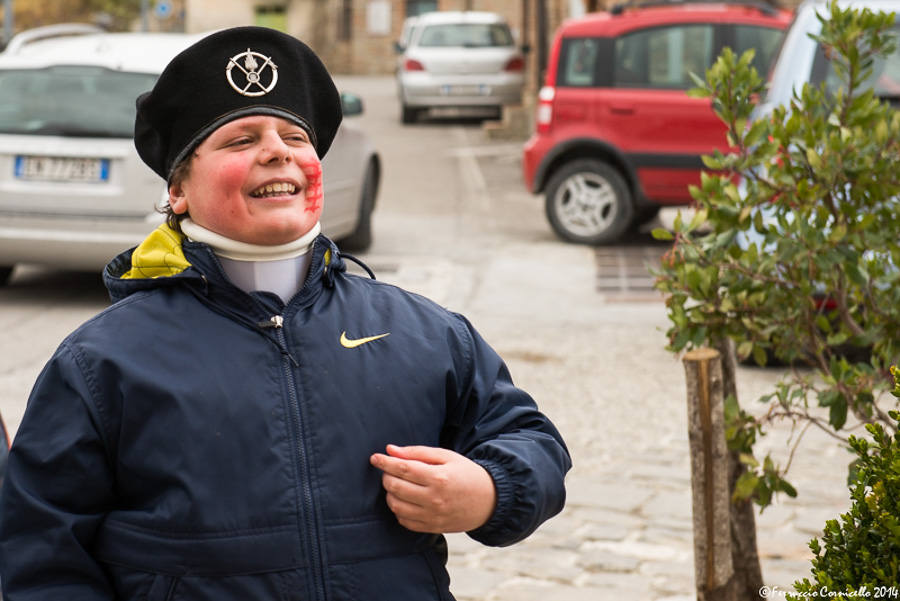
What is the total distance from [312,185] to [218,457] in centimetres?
45

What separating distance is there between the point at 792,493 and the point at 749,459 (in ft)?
0.48

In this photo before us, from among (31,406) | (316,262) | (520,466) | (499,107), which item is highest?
(316,262)

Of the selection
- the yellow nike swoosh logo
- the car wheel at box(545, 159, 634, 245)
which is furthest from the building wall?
the yellow nike swoosh logo

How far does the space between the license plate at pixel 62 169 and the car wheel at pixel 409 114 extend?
553 inches

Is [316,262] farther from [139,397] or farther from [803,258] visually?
[803,258]

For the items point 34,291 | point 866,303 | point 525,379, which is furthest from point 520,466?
point 34,291

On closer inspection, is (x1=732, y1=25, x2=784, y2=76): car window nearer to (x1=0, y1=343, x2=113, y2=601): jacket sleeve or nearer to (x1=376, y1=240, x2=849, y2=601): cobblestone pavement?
(x1=376, y1=240, x2=849, y2=601): cobblestone pavement

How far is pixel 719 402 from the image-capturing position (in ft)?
11.6

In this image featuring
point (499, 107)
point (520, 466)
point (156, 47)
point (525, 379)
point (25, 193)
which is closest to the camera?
point (520, 466)

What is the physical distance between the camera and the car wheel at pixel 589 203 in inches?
424

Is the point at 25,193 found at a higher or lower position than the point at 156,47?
lower

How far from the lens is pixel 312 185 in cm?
206

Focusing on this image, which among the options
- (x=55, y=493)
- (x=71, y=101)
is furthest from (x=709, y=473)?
(x=71, y=101)

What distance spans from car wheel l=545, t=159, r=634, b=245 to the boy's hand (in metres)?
8.95
